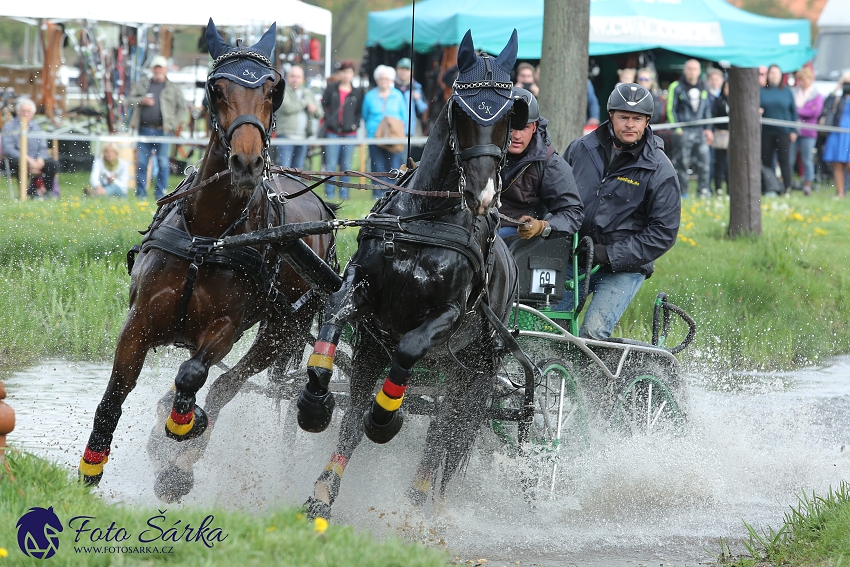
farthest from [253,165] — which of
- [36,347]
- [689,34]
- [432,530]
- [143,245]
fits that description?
[689,34]

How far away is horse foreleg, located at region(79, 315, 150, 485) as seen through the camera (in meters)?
4.99

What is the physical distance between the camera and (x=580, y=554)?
524cm

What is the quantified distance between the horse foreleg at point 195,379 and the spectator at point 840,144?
13.8 metres

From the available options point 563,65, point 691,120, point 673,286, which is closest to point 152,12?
point 691,120

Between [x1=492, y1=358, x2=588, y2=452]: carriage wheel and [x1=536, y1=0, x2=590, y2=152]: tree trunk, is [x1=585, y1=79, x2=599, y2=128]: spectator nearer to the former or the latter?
[x1=536, y1=0, x2=590, y2=152]: tree trunk

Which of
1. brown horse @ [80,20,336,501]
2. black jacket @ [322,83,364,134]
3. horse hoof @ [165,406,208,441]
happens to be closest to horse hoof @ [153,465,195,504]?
brown horse @ [80,20,336,501]

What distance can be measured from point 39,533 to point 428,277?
6.48 feet

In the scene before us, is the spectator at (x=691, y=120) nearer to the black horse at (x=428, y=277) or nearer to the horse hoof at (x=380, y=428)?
the black horse at (x=428, y=277)

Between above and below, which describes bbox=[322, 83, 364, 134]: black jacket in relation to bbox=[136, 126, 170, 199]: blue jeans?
above

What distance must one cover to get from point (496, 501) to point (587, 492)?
54 cm

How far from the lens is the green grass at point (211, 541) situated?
11.9 ft

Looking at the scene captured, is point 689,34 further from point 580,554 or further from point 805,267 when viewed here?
point 580,554

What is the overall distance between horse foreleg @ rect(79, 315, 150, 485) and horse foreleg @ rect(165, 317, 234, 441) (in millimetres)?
215

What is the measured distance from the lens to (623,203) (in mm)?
6684
